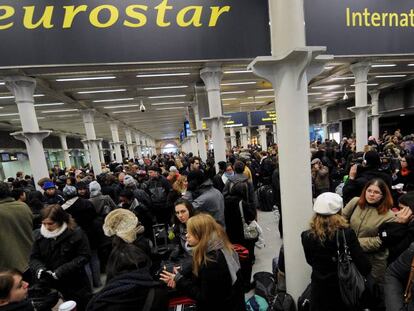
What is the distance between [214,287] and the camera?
5.53 ft

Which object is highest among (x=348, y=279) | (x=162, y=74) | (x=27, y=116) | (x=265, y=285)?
(x=162, y=74)

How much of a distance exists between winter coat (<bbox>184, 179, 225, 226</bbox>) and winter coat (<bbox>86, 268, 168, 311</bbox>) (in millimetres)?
1531

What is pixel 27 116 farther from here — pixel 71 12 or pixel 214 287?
pixel 214 287

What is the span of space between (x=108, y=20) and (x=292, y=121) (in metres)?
5.38

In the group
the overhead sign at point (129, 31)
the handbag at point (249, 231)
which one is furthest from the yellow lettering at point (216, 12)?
the handbag at point (249, 231)

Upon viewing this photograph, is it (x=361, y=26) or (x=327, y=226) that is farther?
(x=361, y=26)

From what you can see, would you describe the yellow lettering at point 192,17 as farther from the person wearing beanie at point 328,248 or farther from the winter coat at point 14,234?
the person wearing beanie at point 328,248

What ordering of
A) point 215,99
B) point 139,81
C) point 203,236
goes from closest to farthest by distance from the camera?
point 203,236 < point 215,99 < point 139,81

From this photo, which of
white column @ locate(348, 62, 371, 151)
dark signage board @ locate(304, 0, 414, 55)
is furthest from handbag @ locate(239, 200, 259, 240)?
white column @ locate(348, 62, 371, 151)

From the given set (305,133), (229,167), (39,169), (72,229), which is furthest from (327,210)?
(39,169)

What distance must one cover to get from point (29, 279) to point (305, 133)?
3896 mm

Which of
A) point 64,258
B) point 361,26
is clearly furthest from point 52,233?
point 361,26

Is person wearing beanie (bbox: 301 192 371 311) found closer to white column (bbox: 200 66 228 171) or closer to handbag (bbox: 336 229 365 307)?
handbag (bbox: 336 229 365 307)

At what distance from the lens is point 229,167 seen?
5.46 metres
